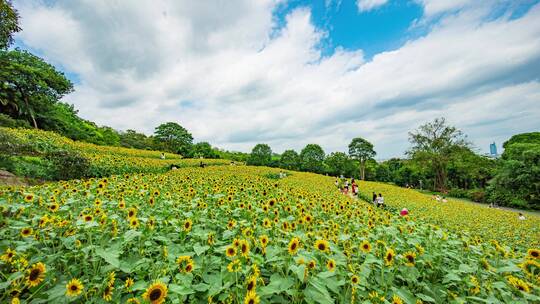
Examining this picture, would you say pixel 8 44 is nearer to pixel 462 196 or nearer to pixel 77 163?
pixel 77 163

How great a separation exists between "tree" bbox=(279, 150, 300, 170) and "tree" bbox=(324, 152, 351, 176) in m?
6.51

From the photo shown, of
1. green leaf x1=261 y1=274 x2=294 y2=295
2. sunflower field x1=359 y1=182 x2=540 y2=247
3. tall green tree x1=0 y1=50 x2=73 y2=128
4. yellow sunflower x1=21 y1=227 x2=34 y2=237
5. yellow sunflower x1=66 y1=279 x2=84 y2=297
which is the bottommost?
sunflower field x1=359 y1=182 x2=540 y2=247

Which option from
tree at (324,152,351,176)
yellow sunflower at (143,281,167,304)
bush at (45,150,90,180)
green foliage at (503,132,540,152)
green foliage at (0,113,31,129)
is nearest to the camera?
yellow sunflower at (143,281,167,304)

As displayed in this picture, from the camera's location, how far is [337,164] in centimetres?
4581

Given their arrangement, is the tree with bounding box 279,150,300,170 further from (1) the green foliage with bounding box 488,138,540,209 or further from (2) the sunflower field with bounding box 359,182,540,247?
(1) the green foliage with bounding box 488,138,540,209

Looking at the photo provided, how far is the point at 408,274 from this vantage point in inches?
83.1

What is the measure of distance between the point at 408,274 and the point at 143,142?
48336mm

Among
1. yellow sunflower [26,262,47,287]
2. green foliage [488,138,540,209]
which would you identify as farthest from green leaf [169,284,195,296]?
green foliage [488,138,540,209]

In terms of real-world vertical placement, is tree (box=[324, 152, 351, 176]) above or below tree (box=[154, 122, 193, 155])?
below

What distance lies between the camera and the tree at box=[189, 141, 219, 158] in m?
43.6

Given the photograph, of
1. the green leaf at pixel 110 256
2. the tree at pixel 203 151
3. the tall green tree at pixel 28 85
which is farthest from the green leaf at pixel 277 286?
the tree at pixel 203 151

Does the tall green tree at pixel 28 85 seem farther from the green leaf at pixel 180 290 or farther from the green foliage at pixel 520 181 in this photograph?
the green foliage at pixel 520 181

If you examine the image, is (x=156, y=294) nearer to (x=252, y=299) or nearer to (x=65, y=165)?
(x=252, y=299)

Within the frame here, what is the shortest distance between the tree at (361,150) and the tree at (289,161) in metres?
13.4
